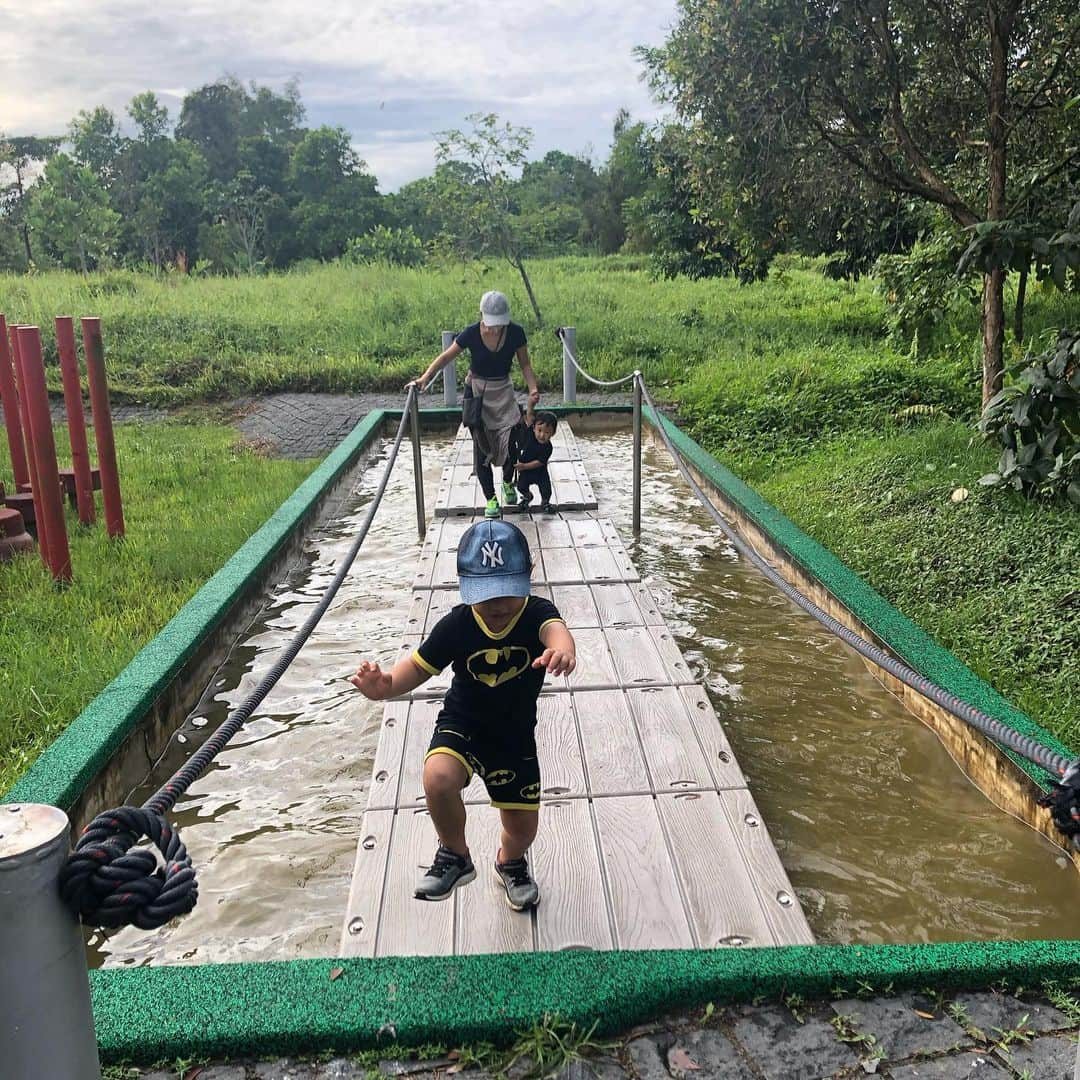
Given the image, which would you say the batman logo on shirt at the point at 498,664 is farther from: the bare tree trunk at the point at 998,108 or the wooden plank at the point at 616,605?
the bare tree trunk at the point at 998,108

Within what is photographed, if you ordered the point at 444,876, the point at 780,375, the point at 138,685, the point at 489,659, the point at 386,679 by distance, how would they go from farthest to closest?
1. the point at 780,375
2. the point at 138,685
3. the point at 444,876
4. the point at 489,659
5. the point at 386,679

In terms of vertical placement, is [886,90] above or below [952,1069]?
above

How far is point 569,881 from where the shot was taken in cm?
319

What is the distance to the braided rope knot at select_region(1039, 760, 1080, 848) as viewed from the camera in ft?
5.22

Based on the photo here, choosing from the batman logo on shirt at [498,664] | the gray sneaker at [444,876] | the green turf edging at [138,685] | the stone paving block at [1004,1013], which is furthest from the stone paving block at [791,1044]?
the green turf edging at [138,685]

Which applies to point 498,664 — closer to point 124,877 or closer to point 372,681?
point 372,681

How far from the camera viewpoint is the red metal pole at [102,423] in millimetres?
6812

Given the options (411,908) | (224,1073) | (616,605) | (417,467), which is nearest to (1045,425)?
(616,605)

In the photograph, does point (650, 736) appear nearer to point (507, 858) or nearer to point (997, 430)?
point (507, 858)

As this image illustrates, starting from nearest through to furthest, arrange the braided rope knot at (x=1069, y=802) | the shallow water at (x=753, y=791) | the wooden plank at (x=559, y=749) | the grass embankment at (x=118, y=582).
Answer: the braided rope knot at (x=1069, y=802) < the shallow water at (x=753, y=791) < the wooden plank at (x=559, y=749) < the grass embankment at (x=118, y=582)

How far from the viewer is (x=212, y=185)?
1646 inches

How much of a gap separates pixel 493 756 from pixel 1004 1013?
4.61 ft

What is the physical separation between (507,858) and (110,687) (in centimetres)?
224

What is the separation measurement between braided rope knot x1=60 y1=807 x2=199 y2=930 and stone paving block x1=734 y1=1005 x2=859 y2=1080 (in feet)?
4.58
